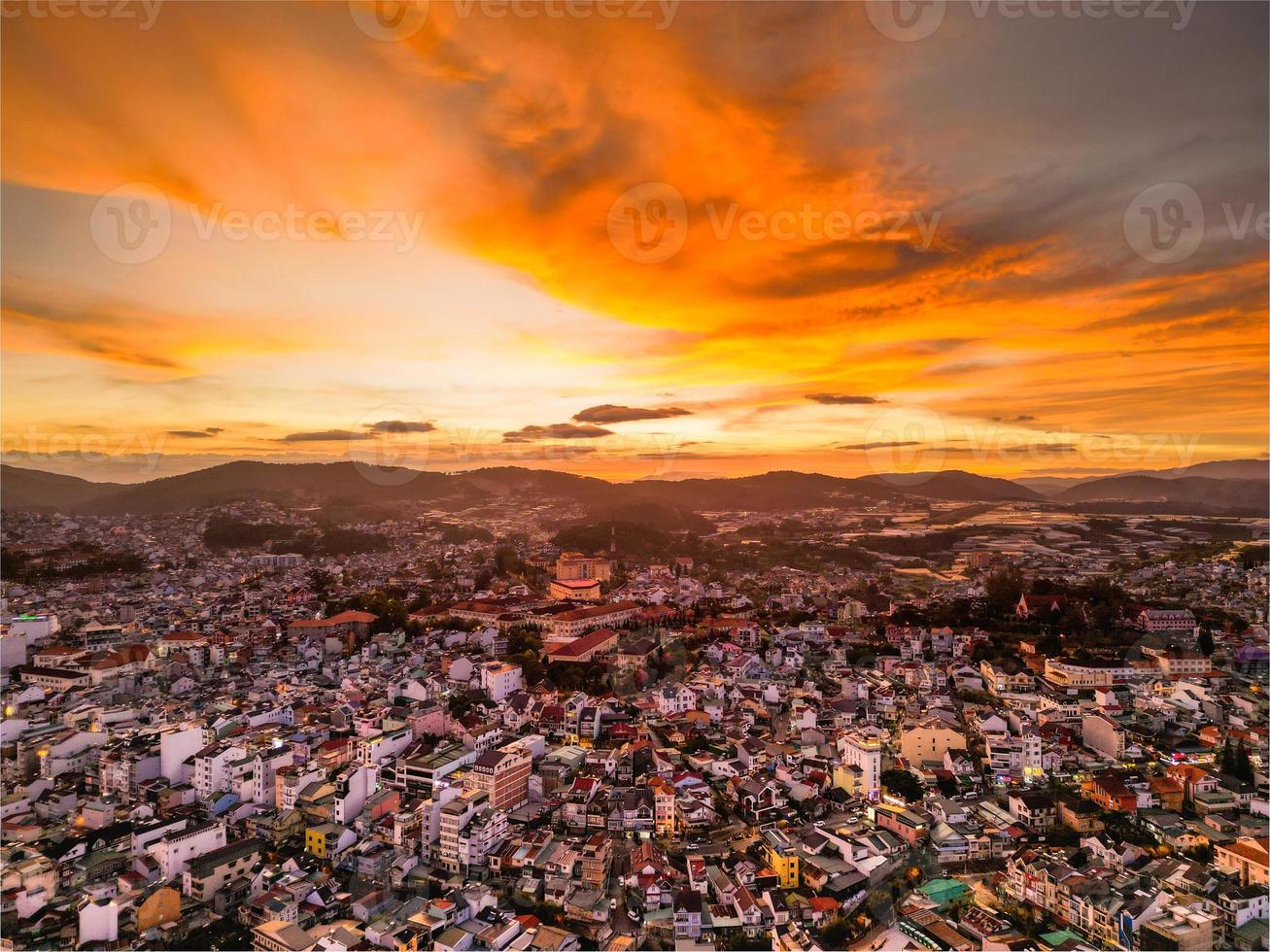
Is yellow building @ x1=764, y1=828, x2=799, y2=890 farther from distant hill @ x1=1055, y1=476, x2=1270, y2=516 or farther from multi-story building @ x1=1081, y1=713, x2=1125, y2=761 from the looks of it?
distant hill @ x1=1055, y1=476, x2=1270, y2=516

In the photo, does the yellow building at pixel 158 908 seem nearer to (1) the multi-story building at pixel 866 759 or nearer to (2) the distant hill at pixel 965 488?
(1) the multi-story building at pixel 866 759

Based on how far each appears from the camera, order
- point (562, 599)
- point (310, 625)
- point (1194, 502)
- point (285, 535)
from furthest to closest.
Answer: point (1194, 502), point (285, 535), point (562, 599), point (310, 625)

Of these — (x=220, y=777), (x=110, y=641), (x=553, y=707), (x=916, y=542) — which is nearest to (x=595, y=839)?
(x=553, y=707)

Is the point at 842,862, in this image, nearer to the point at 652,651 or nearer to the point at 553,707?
the point at 553,707

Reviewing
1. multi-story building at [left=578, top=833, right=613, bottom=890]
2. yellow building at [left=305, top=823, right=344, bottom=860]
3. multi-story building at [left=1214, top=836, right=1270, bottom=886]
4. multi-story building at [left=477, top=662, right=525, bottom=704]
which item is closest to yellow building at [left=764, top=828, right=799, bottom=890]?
multi-story building at [left=578, top=833, right=613, bottom=890]

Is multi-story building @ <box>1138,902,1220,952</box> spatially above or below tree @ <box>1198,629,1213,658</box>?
below

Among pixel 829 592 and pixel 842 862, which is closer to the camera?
pixel 842 862
